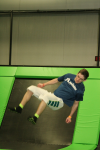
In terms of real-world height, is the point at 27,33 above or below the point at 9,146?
above

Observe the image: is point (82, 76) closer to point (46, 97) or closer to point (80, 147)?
point (46, 97)

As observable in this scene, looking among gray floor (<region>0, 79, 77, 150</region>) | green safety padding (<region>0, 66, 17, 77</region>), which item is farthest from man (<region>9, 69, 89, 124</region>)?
green safety padding (<region>0, 66, 17, 77</region>)

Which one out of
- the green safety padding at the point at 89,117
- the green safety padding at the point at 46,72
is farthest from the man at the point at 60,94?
the green safety padding at the point at 46,72

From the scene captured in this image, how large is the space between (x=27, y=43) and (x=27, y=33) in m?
0.28

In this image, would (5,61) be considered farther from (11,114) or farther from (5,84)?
(11,114)

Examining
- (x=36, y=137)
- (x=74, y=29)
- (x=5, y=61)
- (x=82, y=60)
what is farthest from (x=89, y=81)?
(x=5, y=61)

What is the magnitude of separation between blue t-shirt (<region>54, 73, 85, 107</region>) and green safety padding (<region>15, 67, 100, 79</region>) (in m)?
0.92

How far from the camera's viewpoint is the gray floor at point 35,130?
3168 mm

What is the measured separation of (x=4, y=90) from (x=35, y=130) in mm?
1001

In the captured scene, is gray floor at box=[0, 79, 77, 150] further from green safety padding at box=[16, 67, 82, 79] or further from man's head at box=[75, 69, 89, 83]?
man's head at box=[75, 69, 89, 83]

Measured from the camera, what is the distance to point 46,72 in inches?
159

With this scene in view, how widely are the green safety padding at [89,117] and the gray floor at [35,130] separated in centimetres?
14

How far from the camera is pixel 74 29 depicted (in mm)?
5469

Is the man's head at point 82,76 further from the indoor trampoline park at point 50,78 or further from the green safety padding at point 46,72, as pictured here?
the green safety padding at point 46,72
